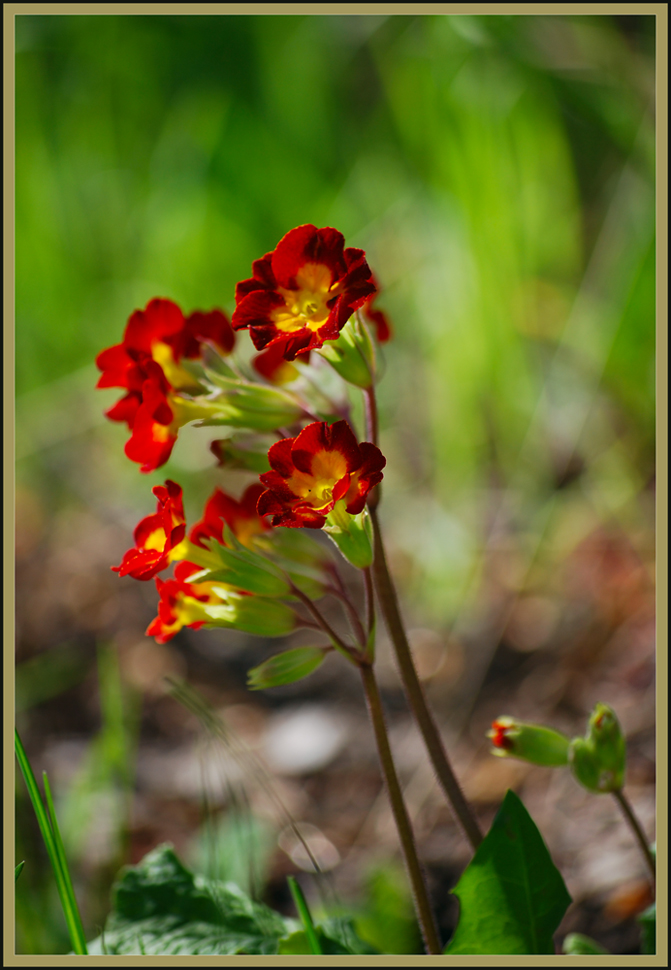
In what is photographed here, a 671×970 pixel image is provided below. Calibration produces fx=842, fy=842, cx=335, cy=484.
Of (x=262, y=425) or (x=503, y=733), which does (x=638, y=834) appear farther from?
(x=262, y=425)

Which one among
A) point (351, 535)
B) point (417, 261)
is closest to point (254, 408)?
point (351, 535)

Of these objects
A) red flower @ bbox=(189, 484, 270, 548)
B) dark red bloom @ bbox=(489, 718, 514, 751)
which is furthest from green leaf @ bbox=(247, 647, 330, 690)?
dark red bloom @ bbox=(489, 718, 514, 751)

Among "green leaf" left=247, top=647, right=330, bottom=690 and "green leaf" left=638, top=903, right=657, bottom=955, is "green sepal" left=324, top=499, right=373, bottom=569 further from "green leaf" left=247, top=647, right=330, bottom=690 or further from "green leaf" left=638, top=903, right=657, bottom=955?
"green leaf" left=638, top=903, right=657, bottom=955

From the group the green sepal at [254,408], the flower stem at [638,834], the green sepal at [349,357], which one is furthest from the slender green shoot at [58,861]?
the flower stem at [638,834]

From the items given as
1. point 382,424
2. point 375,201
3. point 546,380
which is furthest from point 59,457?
point 546,380

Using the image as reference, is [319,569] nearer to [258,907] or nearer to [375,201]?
[258,907]

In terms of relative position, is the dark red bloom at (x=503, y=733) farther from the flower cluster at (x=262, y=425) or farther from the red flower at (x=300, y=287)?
the red flower at (x=300, y=287)
